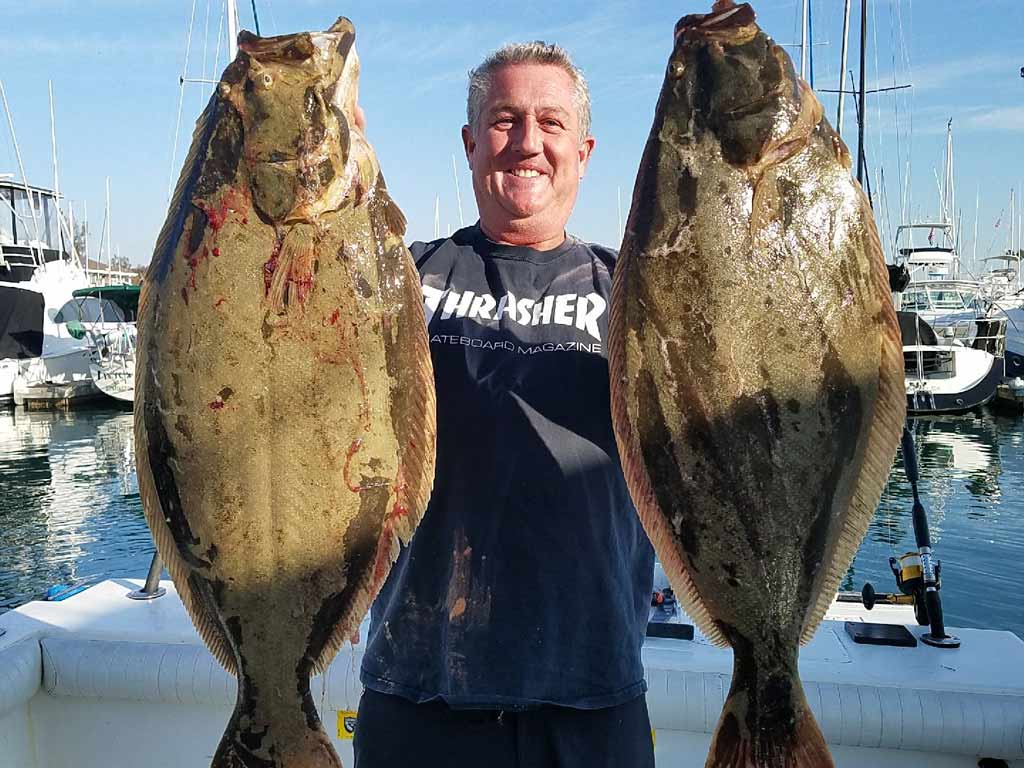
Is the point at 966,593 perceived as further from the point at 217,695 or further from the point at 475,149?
the point at 475,149

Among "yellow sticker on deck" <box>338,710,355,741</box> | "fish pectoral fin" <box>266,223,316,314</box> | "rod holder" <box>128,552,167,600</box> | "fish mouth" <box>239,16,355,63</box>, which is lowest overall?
"yellow sticker on deck" <box>338,710,355,741</box>

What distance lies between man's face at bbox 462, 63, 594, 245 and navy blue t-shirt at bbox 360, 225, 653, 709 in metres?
0.32

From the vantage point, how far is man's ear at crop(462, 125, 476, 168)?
2703mm

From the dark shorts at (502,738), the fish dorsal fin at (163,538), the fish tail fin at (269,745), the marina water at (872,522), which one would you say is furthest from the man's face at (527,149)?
the marina water at (872,522)

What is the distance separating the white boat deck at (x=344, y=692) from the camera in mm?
3715

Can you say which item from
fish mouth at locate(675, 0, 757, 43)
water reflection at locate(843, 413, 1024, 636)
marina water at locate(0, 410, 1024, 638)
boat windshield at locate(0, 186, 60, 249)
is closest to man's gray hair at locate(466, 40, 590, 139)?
fish mouth at locate(675, 0, 757, 43)

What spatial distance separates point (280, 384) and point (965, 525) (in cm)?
1538

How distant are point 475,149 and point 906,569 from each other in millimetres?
3232

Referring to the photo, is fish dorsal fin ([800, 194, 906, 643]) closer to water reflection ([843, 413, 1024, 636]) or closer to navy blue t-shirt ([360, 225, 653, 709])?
navy blue t-shirt ([360, 225, 653, 709])

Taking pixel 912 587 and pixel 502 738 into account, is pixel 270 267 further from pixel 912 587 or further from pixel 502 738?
pixel 912 587

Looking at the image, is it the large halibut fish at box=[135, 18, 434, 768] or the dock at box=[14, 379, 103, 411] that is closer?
the large halibut fish at box=[135, 18, 434, 768]

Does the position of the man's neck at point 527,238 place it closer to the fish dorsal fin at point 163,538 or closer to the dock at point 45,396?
the fish dorsal fin at point 163,538

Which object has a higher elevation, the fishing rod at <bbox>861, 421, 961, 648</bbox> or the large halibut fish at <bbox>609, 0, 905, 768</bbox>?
the large halibut fish at <bbox>609, 0, 905, 768</bbox>

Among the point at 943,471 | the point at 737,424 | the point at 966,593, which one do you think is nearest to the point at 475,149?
the point at 737,424
